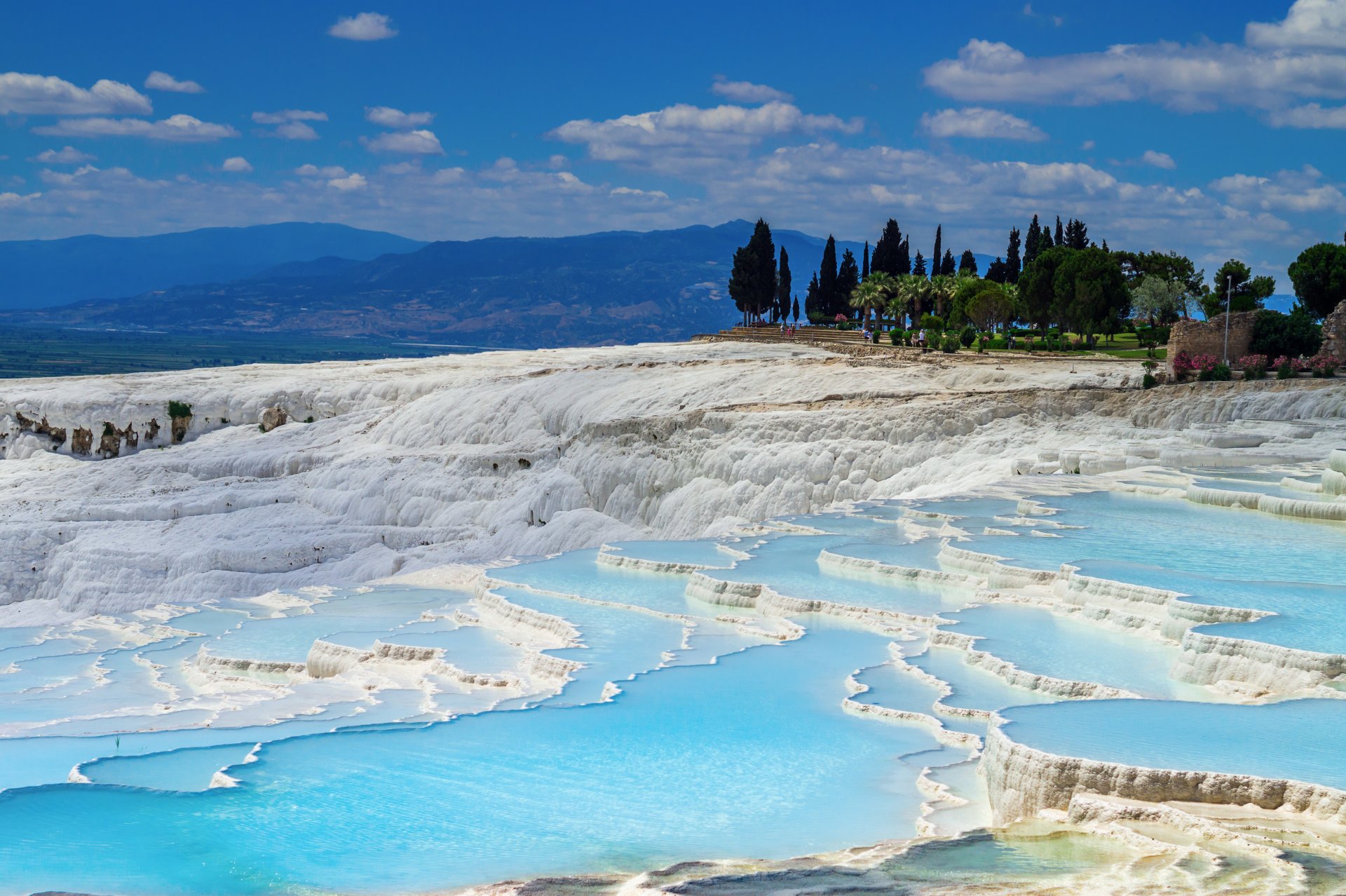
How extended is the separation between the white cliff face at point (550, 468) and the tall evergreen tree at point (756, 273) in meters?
25.6

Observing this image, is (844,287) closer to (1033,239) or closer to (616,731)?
(1033,239)

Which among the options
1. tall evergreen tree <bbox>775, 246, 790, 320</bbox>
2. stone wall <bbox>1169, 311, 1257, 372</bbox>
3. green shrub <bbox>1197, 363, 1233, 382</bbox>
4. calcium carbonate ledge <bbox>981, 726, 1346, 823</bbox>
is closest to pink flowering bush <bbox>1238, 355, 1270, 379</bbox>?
green shrub <bbox>1197, 363, 1233, 382</bbox>

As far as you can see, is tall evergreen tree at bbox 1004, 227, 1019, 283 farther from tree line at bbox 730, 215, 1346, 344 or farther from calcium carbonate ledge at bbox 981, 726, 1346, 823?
calcium carbonate ledge at bbox 981, 726, 1346, 823

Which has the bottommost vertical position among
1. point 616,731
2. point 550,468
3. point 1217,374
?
point 616,731

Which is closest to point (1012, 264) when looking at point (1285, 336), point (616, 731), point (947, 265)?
point (947, 265)

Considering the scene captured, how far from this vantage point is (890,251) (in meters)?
60.8

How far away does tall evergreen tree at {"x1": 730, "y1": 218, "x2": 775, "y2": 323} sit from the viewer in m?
56.8

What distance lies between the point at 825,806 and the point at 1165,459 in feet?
43.8

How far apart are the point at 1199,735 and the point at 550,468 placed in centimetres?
1830

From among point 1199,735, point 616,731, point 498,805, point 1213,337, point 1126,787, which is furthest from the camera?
point 1213,337

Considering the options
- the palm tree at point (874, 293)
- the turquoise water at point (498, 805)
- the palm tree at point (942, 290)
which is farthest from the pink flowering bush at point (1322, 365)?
the palm tree at point (942, 290)

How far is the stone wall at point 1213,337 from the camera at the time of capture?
2489 centimetres

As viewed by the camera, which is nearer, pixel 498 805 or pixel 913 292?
pixel 498 805

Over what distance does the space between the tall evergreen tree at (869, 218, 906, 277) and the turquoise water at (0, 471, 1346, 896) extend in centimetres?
4692
